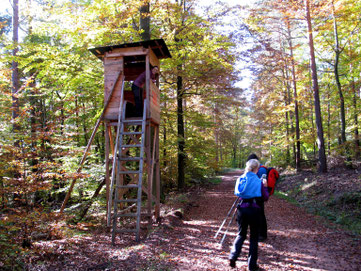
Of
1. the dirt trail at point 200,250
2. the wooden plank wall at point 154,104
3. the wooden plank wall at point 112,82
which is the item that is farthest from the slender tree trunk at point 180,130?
the dirt trail at point 200,250

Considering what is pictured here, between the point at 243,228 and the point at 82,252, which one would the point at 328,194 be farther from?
the point at 82,252

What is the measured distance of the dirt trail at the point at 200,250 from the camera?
14.1ft

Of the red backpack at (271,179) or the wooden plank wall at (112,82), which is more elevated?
the wooden plank wall at (112,82)

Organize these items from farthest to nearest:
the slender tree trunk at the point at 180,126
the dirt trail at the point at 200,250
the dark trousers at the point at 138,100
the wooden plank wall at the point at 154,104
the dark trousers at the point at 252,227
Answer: the slender tree trunk at the point at 180,126, the dark trousers at the point at 138,100, the wooden plank wall at the point at 154,104, the dirt trail at the point at 200,250, the dark trousers at the point at 252,227

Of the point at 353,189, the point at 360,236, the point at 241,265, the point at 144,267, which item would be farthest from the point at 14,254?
the point at 353,189

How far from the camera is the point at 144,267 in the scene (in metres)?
4.06

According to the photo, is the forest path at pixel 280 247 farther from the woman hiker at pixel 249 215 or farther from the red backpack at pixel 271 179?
the red backpack at pixel 271 179

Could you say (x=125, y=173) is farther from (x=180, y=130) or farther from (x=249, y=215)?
(x=180, y=130)

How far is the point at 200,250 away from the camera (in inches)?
200

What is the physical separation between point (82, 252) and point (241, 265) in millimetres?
3195

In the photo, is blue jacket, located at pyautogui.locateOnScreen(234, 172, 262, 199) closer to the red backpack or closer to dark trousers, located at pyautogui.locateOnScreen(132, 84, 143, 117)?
the red backpack

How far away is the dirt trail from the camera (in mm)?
4293

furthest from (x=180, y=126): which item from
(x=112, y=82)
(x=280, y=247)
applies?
(x=280, y=247)

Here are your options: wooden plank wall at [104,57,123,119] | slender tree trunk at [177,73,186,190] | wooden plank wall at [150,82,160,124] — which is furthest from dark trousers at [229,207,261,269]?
slender tree trunk at [177,73,186,190]
